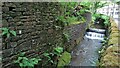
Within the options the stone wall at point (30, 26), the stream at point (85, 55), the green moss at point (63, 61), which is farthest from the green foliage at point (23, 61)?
the stream at point (85, 55)

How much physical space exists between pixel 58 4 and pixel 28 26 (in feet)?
5.84

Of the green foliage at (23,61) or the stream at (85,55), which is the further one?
the stream at (85,55)

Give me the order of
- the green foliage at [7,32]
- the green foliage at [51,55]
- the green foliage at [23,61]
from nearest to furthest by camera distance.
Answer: the green foliage at [7,32] → the green foliage at [23,61] → the green foliage at [51,55]

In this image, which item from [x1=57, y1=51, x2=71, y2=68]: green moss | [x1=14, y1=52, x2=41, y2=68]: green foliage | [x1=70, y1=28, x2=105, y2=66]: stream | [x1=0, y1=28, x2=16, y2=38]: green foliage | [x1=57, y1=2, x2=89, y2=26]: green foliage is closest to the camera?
[x1=0, y1=28, x2=16, y2=38]: green foliage

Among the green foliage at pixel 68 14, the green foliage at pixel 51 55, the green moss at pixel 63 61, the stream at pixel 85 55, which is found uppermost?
the green foliage at pixel 68 14

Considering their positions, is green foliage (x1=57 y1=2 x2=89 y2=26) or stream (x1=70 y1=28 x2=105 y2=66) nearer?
green foliage (x1=57 y1=2 x2=89 y2=26)

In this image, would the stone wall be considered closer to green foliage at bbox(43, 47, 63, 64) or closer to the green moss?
green foliage at bbox(43, 47, 63, 64)

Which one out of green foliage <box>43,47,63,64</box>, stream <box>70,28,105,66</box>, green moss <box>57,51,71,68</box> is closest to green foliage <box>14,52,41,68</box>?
green foliage <box>43,47,63,64</box>

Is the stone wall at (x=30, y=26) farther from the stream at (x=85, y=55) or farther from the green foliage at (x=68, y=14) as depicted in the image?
the stream at (x=85, y=55)

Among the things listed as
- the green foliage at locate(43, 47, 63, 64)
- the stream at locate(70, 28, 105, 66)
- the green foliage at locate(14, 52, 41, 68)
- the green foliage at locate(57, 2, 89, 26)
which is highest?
the green foliage at locate(57, 2, 89, 26)

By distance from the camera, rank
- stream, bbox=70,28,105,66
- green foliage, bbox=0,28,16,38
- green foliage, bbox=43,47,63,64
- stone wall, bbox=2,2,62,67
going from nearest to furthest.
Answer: green foliage, bbox=0,28,16,38, stone wall, bbox=2,2,62,67, green foliage, bbox=43,47,63,64, stream, bbox=70,28,105,66

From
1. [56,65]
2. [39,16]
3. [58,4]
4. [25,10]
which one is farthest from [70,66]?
[25,10]

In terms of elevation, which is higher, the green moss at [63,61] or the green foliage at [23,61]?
the green foliage at [23,61]

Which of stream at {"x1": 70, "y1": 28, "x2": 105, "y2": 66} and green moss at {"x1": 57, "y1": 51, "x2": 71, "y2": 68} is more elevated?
green moss at {"x1": 57, "y1": 51, "x2": 71, "y2": 68}
